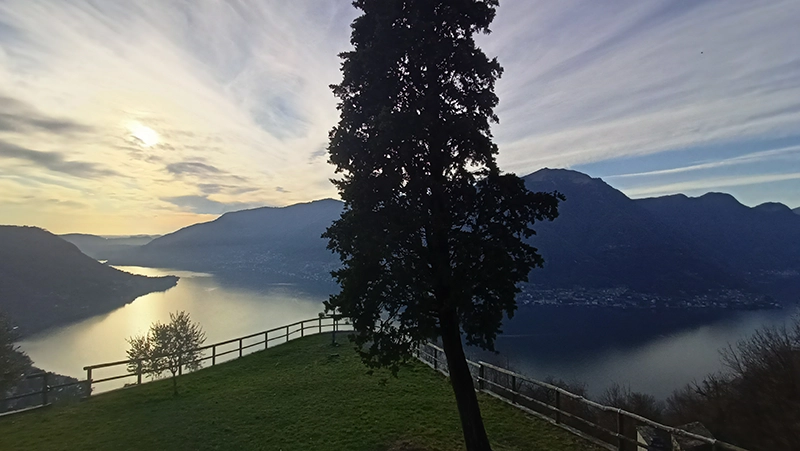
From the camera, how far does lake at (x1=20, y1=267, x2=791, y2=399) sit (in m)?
58.8

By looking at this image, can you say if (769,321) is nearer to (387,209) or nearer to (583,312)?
(583,312)

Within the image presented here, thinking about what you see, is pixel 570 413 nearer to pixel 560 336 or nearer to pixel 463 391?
pixel 463 391

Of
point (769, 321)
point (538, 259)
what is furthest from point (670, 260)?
point (538, 259)

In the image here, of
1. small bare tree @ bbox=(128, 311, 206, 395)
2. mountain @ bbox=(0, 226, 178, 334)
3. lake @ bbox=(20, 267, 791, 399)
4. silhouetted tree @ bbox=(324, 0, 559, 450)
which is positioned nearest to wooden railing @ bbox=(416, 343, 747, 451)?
silhouetted tree @ bbox=(324, 0, 559, 450)

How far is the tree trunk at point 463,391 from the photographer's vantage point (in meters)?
9.25

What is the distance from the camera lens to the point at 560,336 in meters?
81.9

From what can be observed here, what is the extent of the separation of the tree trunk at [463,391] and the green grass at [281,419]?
1217mm

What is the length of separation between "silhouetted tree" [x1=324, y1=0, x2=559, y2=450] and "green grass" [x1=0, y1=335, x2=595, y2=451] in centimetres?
274

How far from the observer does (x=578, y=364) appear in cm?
6178

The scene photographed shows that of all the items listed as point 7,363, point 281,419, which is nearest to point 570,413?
point 281,419

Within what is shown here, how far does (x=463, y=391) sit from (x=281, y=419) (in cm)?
665

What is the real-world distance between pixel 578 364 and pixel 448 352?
61337mm

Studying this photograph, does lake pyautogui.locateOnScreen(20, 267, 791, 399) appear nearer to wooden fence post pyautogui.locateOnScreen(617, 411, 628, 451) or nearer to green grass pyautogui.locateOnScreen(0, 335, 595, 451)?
green grass pyautogui.locateOnScreen(0, 335, 595, 451)

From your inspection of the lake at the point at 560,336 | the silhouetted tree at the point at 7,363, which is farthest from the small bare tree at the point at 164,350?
the lake at the point at 560,336
